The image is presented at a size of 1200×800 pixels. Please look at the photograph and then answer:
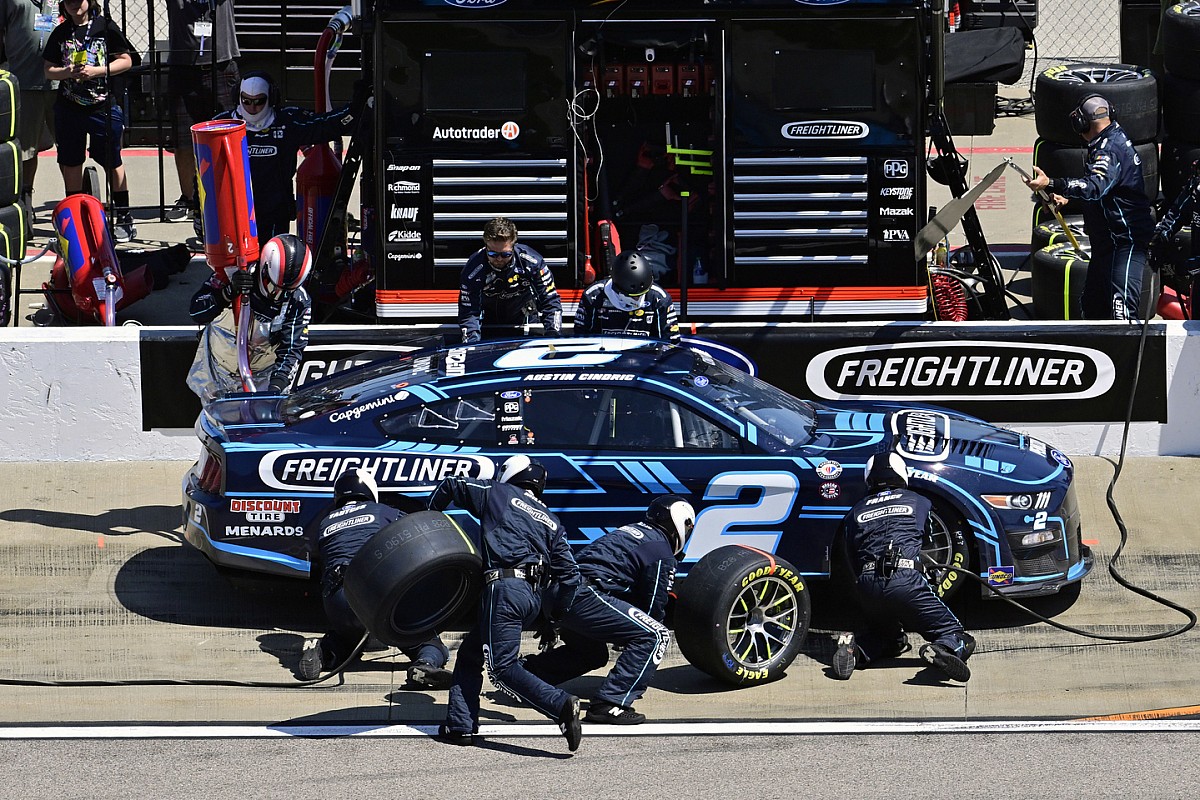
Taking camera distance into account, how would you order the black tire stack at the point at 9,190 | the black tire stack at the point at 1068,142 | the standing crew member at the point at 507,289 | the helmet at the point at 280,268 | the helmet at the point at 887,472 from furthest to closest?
1. the black tire stack at the point at 1068,142
2. the black tire stack at the point at 9,190
3. the standing crew member at the point at 507,289
4. the helmet at the point at 280,268
5. the helmet at the point at 887,472

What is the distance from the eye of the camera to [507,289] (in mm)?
Answer: 10508

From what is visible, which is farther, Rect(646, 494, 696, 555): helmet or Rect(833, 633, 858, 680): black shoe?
Rect(833, 633, 858, 680): black shoe

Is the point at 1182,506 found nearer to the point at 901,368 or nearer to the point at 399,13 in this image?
the point at 901,368

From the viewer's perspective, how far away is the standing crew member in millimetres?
10352

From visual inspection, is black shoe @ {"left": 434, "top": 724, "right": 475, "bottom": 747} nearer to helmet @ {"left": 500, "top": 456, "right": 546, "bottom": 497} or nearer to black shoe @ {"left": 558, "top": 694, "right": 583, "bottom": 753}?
black shoe @ {"left": 558, "top": 694, "right": 583, "bottom": 753}

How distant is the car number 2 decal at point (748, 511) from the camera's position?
27.2ft

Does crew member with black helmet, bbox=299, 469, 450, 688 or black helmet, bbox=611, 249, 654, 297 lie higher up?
black helmet, bbox=611, 249, 654, 297

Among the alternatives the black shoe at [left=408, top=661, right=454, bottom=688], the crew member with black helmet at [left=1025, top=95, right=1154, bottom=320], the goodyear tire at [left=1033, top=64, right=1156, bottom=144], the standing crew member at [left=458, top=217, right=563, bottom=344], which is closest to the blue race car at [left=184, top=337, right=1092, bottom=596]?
the black shoe at [left=408, top=661, right=454, bottom=688]

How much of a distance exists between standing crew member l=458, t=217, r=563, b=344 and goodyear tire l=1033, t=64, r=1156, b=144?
619cm

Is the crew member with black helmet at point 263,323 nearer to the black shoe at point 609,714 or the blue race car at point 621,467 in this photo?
the blue race car at point 621,467

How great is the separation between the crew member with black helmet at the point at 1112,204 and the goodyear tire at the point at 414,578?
246 inches

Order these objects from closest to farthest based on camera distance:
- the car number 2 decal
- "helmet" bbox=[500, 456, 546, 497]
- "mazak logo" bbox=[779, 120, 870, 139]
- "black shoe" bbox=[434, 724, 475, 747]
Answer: "black shoe" bbox=[434, 724, 475, 747] < "helmet" bbox=[500, 456, 546, 497] < the car number 2 decal < "mazak logo" bbox=[779, 120, 870, 139]

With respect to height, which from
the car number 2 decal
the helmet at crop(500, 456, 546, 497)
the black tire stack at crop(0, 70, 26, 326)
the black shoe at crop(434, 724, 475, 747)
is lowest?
the black shoe at crop(434, 724, 475, 747)

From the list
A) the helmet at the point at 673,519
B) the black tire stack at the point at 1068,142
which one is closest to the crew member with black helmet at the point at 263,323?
the helmet at the point at 673,519
